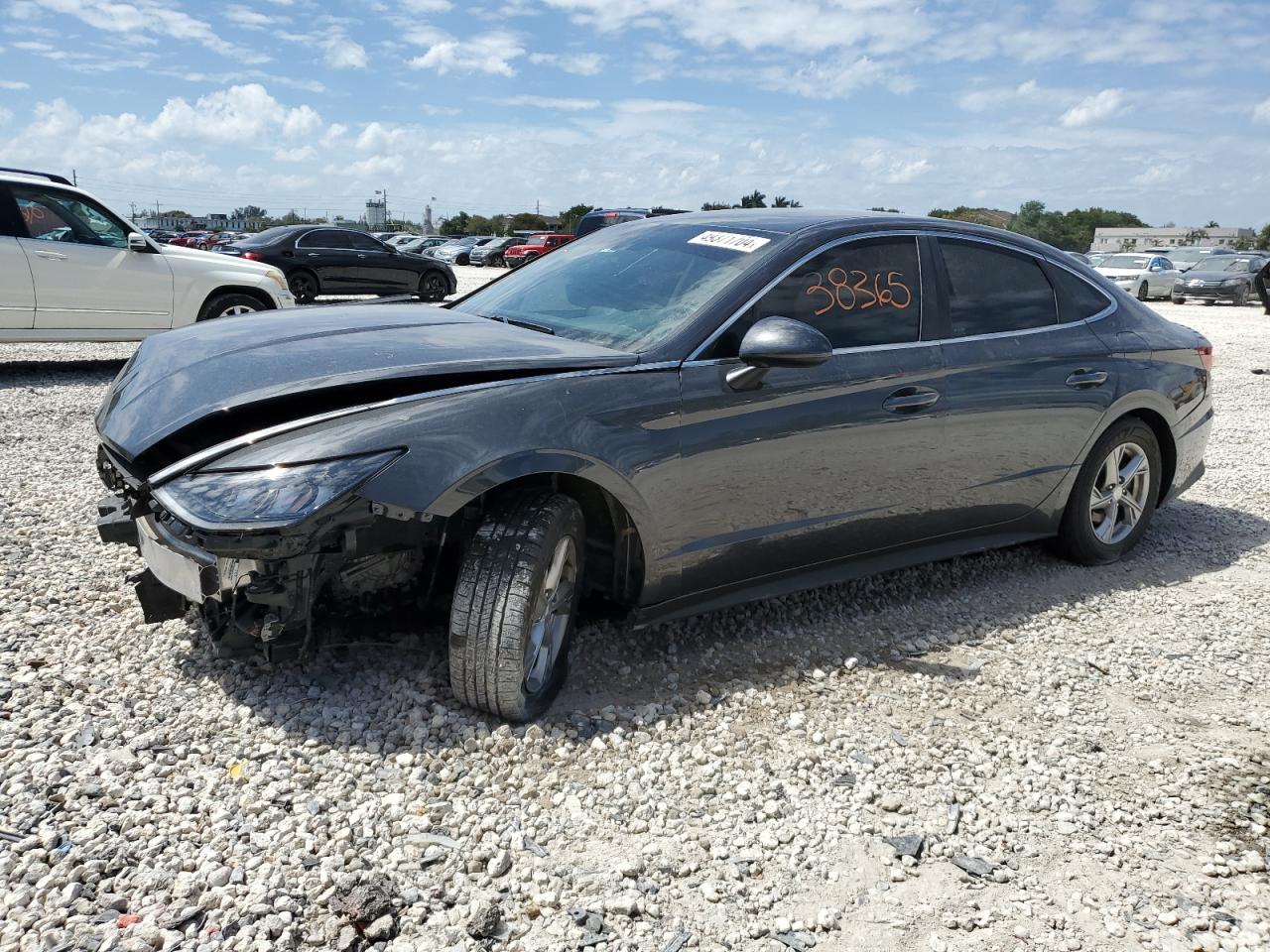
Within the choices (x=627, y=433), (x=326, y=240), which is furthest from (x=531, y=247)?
(x=627, y=433)

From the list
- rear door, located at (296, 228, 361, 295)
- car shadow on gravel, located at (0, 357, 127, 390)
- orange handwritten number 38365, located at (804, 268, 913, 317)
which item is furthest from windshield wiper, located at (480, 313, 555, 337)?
rear door, located at (296, 228, 361, 295)

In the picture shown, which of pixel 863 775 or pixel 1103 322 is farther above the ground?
pixel 1103 322

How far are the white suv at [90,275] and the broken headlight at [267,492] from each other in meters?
7.42

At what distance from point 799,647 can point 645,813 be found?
4.15ft

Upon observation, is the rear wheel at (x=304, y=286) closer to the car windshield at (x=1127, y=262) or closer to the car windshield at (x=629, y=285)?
the car windshield at (x=629, y=285)

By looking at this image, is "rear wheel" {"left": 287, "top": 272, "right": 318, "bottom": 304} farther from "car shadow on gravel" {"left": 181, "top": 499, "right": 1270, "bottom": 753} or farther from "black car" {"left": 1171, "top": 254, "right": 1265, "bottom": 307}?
"black car" {"left": 1171, "top": 254, "right": 1265, "bottom": 307}

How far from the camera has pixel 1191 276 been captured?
2598 cm

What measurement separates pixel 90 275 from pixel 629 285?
7.20 metres

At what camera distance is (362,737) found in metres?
2.97

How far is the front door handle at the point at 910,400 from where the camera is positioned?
384 cm

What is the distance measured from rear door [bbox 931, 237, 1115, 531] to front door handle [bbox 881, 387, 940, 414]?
4.0 inches

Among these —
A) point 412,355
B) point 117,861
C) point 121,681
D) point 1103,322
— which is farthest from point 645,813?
point 1103,322

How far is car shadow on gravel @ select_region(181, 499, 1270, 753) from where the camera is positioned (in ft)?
10.3

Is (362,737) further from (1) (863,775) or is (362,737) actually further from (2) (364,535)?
(1) (863,775)
